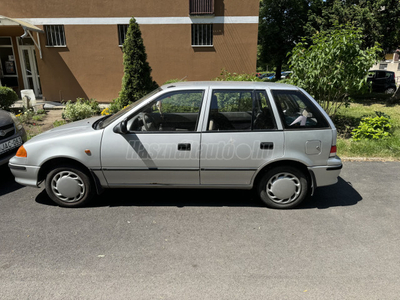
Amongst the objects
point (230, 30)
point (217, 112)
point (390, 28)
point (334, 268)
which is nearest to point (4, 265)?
point (217, 112)

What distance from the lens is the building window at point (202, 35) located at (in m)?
13.5

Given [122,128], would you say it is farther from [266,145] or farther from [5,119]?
[5,119]

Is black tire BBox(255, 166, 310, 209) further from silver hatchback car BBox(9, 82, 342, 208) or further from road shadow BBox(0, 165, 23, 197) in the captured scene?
road shadow BBox(0, 165, 23, 197)

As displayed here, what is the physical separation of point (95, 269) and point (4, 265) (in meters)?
0.96

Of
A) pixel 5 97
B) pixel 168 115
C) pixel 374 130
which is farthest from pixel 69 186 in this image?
pixel 5 97

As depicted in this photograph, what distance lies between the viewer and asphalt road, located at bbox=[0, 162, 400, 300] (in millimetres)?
2762

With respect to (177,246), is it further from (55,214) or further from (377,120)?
(377,120)

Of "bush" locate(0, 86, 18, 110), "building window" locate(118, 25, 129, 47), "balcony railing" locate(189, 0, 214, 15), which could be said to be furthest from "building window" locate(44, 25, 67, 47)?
"balcony railing" locate(189, 0, 214, 15)

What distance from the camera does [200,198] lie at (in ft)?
15.2

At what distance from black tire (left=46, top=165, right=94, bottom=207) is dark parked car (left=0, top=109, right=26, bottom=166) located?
56.7 inches

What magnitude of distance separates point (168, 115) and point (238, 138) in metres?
1.05

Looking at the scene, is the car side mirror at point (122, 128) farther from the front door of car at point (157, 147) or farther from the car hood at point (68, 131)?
the car hood at point (68, 131)

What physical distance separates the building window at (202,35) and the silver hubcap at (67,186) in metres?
11.0

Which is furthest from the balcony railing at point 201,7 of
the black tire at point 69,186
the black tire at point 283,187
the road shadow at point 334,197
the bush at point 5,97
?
the black tire at point 69,186
